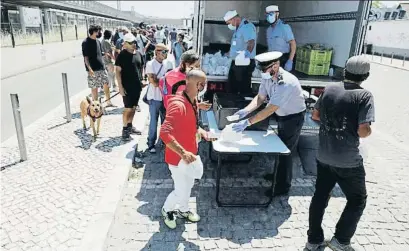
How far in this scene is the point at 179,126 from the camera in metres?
2.95

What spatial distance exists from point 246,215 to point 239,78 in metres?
2.59

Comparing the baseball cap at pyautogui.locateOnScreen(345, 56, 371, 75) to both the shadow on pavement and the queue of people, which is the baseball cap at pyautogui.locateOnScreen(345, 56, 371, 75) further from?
the shadow on pavement

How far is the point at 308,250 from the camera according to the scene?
10.2ft

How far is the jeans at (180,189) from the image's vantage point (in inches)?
125

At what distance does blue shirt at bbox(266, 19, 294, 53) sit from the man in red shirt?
11.5 ft

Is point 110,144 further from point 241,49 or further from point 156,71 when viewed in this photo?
point 241,49

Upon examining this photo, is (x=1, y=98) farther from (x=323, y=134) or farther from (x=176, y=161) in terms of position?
(x=323, y=134)

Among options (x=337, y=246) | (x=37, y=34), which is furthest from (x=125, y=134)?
(x=37, y=34)

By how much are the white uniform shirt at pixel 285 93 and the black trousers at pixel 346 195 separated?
931 mm

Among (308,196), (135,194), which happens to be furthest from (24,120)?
(308,196)

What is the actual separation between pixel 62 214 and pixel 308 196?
3034 mm

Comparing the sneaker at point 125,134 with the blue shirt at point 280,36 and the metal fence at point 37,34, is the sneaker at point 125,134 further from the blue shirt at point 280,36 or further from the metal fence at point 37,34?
the metal fence at point 37,34

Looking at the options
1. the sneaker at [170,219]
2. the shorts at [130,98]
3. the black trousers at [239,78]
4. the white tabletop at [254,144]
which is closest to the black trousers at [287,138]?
the white tabletop at [254,144]

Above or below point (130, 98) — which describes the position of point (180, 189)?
below
